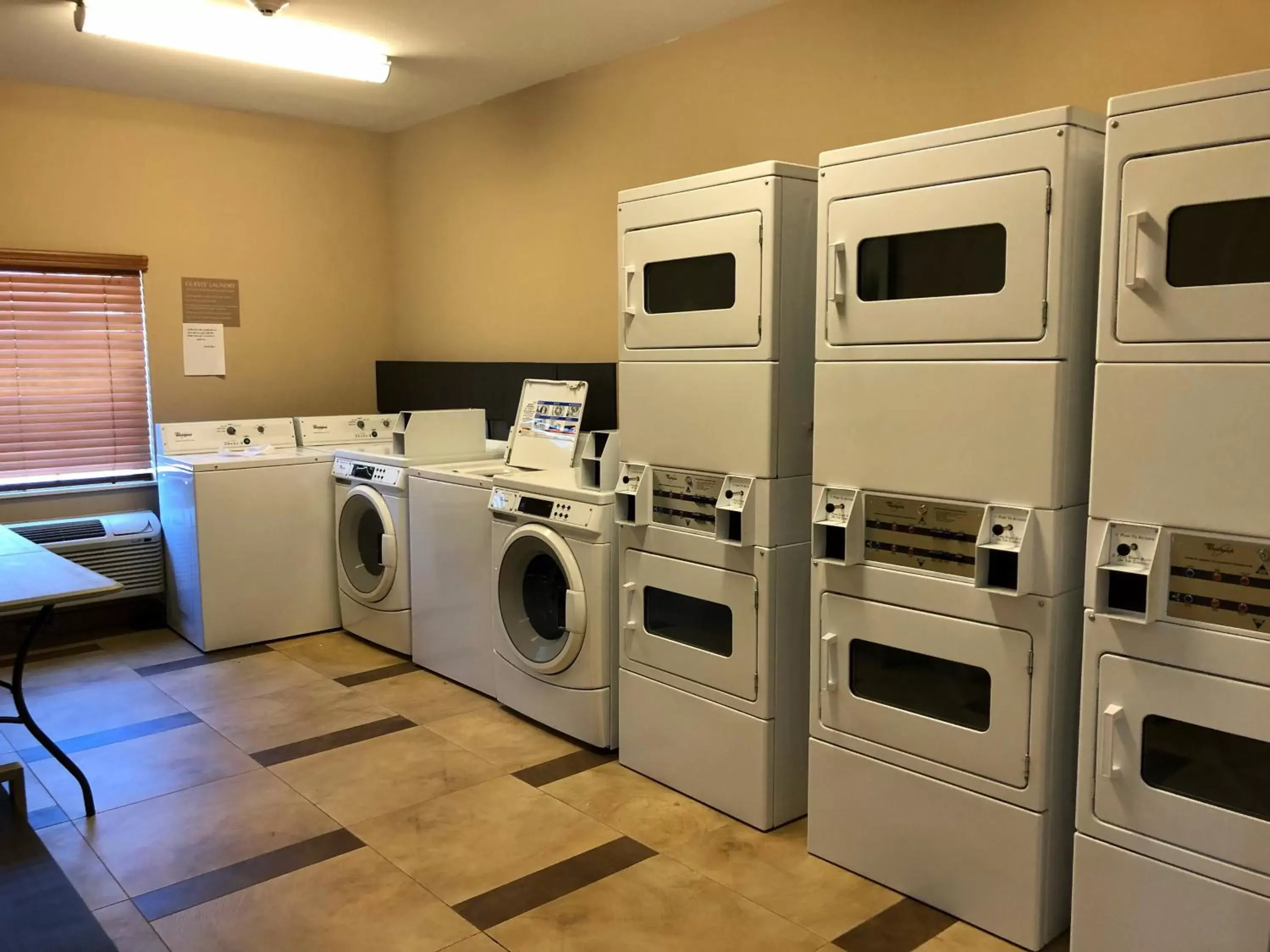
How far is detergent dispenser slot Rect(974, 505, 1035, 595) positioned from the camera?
7.11ft

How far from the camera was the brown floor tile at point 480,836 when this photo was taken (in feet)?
8.68

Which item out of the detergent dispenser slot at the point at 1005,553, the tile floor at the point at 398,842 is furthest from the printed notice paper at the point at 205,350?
the detergent dispenser slot at the point at 1005,553

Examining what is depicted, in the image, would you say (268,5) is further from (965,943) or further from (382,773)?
(965,943)

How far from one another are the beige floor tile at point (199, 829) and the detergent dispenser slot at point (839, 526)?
5.40 ft

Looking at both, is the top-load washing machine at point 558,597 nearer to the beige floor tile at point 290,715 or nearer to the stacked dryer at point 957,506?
the beige floor tile at point 290,715

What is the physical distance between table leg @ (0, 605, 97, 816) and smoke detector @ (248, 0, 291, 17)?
2.19 m

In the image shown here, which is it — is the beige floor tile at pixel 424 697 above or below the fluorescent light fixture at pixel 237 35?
below

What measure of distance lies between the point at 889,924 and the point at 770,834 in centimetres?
52

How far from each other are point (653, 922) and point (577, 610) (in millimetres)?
1166

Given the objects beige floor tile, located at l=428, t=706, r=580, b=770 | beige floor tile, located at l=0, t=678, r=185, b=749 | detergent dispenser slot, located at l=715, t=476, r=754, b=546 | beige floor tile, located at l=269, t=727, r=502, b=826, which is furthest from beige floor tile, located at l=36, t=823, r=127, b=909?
detergent dispenser slot, located at l=715, t=476, r=754, b=546

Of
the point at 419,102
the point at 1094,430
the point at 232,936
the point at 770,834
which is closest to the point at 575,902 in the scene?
the point at 770,834

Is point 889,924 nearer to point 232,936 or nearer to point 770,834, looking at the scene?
point 770,834

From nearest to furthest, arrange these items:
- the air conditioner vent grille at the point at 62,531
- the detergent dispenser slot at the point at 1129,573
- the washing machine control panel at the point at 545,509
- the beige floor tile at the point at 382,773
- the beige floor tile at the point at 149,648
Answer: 1. the detergent dispenser slot at the point at 1129,573
2. the beige floor tile at the point at 382,773
3. the washing machine control panel at the point at 545,509
4. the beige floor tile at the point at 149,648
5. the air conditioner vent grille at the point at 62,531

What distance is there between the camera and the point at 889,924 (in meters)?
2.39
